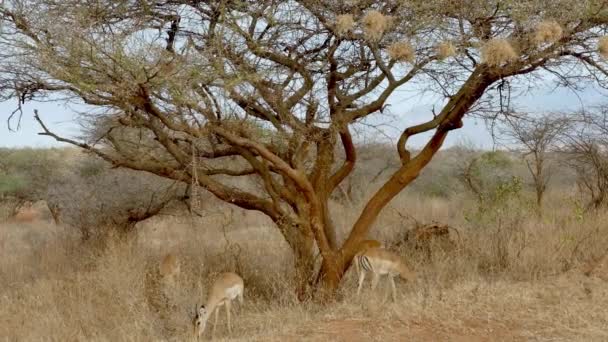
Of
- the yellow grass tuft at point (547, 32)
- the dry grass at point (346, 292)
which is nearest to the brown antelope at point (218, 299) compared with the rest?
the dry grass at point (346, 292)

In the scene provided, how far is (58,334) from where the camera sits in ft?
26.6

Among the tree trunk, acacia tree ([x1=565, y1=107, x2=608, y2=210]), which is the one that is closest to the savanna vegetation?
the tree trunk

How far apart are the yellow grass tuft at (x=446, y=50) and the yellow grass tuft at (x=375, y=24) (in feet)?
2.21

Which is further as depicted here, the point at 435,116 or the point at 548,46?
the point at 435,116

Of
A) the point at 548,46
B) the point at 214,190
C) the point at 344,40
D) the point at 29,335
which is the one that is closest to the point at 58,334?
the point at 29,335

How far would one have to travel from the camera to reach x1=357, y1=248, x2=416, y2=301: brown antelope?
9086 mm

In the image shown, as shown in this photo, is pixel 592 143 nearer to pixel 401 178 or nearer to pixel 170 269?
pixel 401 178

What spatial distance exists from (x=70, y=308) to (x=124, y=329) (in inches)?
69.7

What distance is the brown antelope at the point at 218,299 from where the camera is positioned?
7848 millimetres

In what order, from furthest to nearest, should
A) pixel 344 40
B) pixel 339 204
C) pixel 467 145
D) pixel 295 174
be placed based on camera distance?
1. pixel 467 145
2. pixel 339 204
3. pixel 344 40
4. pixel 295 174

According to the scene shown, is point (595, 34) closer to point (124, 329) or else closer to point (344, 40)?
point (344, 40)

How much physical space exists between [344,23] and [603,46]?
9.85 ft

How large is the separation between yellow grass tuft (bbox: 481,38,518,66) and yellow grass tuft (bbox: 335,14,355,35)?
152 centimetres

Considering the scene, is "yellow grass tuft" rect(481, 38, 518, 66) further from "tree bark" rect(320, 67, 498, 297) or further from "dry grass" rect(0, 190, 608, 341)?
"dry grass" rect(0, 190, 608, 341)
